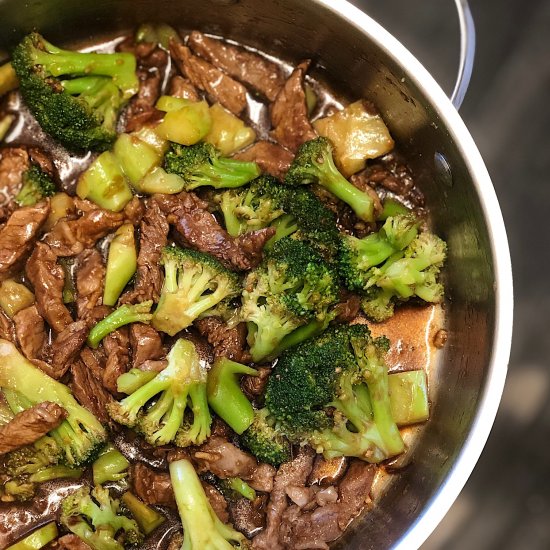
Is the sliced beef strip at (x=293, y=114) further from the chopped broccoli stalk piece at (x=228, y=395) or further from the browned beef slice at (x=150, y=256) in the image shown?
the chopped broccoli stalk piece at (x=228, y=395)

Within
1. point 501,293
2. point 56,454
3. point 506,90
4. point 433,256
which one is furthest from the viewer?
point 506,90

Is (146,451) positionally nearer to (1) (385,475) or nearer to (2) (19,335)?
(2) (19,335)

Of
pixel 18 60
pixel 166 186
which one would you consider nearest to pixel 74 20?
pixel 18 60

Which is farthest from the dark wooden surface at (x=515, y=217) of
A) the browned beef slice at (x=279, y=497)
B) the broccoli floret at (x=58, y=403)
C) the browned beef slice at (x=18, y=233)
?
the browned beef slice at (x=18, y=233)

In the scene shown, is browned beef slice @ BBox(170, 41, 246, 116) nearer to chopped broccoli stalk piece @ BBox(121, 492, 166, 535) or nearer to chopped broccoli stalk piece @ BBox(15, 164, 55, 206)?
chopped broccoli stalk piece @ BBox(15, 164, 55, 206)

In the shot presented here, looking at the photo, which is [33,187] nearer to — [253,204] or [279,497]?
[253,204]

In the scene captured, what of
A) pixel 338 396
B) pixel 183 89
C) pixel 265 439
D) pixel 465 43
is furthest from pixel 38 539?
pixel 465 43

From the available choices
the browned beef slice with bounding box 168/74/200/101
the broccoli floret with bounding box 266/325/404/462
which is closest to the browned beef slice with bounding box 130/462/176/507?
the broccoli floret with bounding box 266/325/404/462
